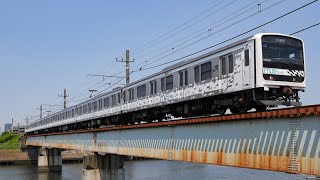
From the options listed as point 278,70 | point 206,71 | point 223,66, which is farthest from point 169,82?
point 278,70

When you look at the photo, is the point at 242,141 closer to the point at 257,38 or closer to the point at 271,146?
the point at 271,146

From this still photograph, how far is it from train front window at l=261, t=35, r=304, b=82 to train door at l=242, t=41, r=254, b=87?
50cm

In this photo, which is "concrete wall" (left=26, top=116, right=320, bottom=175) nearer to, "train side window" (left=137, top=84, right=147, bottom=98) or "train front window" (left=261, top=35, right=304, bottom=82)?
"train front window" (left=261, top=35, right=304, bottom=82)

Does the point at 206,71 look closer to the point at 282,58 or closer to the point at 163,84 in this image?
the point at 282,58

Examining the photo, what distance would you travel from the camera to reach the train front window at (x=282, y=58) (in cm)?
1595

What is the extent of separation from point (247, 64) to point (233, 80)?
1015mm

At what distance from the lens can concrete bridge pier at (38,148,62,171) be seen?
7031cm

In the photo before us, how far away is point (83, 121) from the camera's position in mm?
41812

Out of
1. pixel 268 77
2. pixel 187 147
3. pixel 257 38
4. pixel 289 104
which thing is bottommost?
pixel 187 147

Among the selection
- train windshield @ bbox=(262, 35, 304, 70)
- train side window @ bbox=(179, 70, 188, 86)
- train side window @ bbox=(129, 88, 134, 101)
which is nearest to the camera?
train windshield @ bbox=(262, 35, 304, 70)

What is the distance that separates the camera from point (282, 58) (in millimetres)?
16422

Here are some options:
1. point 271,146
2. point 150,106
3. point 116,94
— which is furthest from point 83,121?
point 271,146

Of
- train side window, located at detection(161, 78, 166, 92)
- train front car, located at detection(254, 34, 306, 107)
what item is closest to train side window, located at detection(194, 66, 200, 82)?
train side window, located at detection(161, 78, 166, 92)

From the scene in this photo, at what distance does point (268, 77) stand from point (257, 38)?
1667 millimetres
